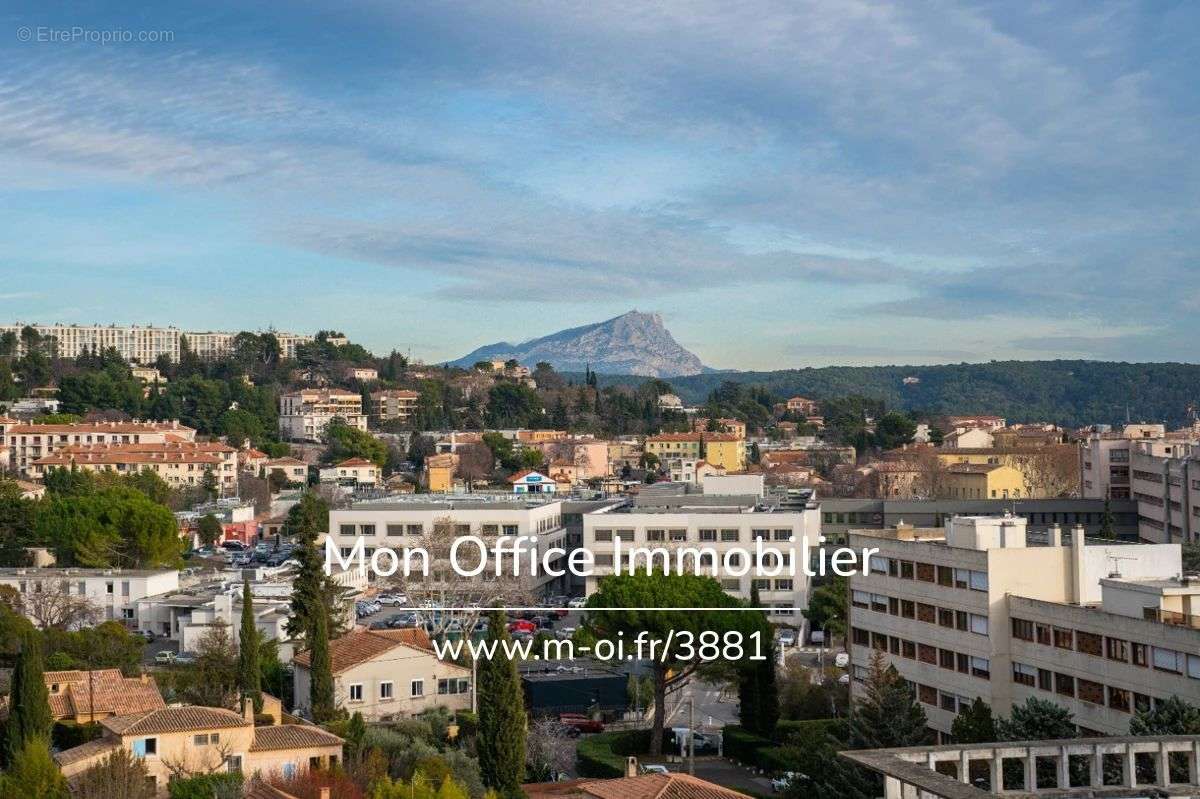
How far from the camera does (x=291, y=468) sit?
302ft

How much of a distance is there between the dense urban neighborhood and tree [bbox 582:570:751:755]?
2.2 inches

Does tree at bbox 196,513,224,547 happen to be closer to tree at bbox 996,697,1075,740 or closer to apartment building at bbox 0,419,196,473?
apartment building at bbox 0,419,196,473

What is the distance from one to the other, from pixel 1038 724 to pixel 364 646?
14440mm

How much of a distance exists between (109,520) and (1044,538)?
105 feet

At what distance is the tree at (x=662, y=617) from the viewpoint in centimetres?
2747

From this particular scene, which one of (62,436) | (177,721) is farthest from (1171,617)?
(62,436)

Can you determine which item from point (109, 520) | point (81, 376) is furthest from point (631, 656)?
point (81, 376)

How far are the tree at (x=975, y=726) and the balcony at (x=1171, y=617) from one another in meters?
2.54

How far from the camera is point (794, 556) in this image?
143 ft

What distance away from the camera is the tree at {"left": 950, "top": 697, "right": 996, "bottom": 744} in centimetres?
2077

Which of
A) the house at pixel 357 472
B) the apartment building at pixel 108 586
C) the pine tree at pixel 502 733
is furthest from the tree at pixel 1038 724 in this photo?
the house at pixel 357 472

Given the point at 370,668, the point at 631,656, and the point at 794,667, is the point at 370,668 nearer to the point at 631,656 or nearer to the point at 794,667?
the point at 631,656

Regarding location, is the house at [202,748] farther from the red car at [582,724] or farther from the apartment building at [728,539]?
the apartment building at [728,539]

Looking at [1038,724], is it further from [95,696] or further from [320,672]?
[95,696]
